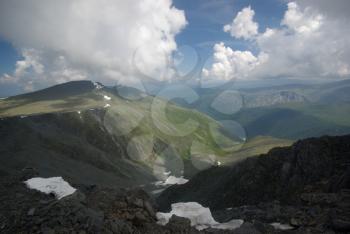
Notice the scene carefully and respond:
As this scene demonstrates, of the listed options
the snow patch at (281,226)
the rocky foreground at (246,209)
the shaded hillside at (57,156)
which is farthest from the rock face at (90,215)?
the shaded hillside at (57,156)

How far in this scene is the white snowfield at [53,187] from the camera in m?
41.9

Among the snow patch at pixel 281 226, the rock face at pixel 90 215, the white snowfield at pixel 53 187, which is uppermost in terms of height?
the white snowfield at pixel 53 187

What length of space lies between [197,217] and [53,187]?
2069 centimetres

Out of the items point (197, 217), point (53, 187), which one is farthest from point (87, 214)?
point (53, 187)

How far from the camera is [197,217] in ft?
113

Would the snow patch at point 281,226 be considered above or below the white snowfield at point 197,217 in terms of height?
A: below

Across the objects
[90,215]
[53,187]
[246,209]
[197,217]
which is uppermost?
[53,187]

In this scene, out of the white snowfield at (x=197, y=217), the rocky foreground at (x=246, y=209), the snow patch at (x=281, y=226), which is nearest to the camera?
the rocky foreground at (x=246, y=209)

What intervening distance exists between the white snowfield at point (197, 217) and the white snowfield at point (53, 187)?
44.1 ft

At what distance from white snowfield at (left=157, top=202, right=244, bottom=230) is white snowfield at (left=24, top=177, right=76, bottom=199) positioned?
44.1 feet

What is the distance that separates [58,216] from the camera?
26.8 metres

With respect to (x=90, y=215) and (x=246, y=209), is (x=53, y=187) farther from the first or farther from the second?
(x=246, y=209)

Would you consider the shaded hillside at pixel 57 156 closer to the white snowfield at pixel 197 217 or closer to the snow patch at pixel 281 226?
the white snowfield at pixel 197 217

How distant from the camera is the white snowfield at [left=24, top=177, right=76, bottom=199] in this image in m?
41.9
